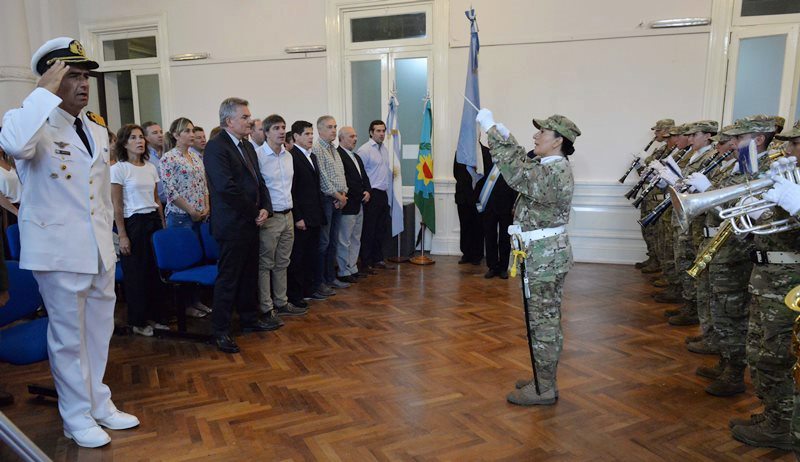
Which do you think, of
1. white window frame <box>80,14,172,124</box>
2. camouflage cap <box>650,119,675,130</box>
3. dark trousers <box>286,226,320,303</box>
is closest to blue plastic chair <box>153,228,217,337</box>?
dark trousers <box>286,226,320,303</box>

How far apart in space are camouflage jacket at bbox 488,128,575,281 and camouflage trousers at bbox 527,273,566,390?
0.06 metres

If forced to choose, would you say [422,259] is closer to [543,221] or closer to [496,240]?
[496,240]


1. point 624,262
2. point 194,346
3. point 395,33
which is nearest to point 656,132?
point 624,262

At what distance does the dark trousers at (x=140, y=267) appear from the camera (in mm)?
3746

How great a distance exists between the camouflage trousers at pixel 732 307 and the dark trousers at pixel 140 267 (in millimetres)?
3632

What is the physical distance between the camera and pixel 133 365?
3322mm

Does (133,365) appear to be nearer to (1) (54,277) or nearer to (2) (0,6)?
(1) (54,277)

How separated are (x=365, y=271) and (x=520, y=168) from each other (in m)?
3.57

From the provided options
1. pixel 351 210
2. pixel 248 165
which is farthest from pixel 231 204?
pixel 351 210

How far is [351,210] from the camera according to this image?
5.32 m

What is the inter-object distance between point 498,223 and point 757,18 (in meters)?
3.53

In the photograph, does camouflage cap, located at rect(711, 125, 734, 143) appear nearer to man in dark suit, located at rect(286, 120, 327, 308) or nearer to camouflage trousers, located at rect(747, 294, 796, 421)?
camouflage trousers, located at rect(747, 294, 796, 421)

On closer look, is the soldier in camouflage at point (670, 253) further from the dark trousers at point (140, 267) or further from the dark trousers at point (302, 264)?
the dark trousers at point (140, 267)

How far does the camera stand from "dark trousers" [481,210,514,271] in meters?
5.73
